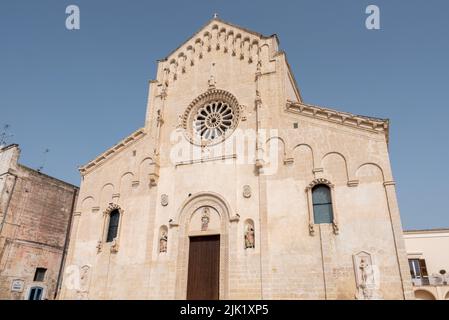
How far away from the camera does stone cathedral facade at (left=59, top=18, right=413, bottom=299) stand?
1503cm

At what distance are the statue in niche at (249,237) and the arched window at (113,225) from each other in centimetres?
797

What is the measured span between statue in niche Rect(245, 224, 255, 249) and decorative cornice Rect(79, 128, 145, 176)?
9321 mm

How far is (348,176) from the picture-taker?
16047mm

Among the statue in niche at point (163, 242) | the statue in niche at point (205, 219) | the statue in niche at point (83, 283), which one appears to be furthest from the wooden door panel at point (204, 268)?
the statue in niche at point (83, 283)

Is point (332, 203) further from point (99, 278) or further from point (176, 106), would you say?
point (99, 278)

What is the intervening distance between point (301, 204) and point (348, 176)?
248 cm

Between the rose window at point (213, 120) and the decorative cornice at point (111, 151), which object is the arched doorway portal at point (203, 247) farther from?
the decorative cornice at point (111, 151)

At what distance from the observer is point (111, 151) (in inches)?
875

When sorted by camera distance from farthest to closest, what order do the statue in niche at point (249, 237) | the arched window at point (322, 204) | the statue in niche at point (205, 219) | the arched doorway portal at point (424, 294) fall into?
the arched doorway portal at point (424, 294) < the statue in niche at point (205, 219) < the statue in niche at point (249, 237) < the arched window at point (322, 204)

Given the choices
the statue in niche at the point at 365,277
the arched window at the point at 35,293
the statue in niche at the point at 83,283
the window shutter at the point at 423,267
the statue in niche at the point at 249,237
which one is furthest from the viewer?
the window shutter at the point at 423,267

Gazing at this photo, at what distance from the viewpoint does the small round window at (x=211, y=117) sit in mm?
20047

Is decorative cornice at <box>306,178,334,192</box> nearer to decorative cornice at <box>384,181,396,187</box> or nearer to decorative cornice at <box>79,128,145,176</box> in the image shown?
decorative cornice at <box>384,181,396,187</box>

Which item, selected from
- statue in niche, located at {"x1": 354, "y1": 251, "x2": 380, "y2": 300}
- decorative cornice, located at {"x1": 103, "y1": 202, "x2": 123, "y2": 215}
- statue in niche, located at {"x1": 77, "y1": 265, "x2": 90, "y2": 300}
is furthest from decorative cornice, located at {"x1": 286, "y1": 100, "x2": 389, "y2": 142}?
statue in niche, located at {"x1": 77, "y1": 265, "x2": 90, "y2": 300}

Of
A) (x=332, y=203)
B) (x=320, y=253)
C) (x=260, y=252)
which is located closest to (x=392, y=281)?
(x=320, y=253)
